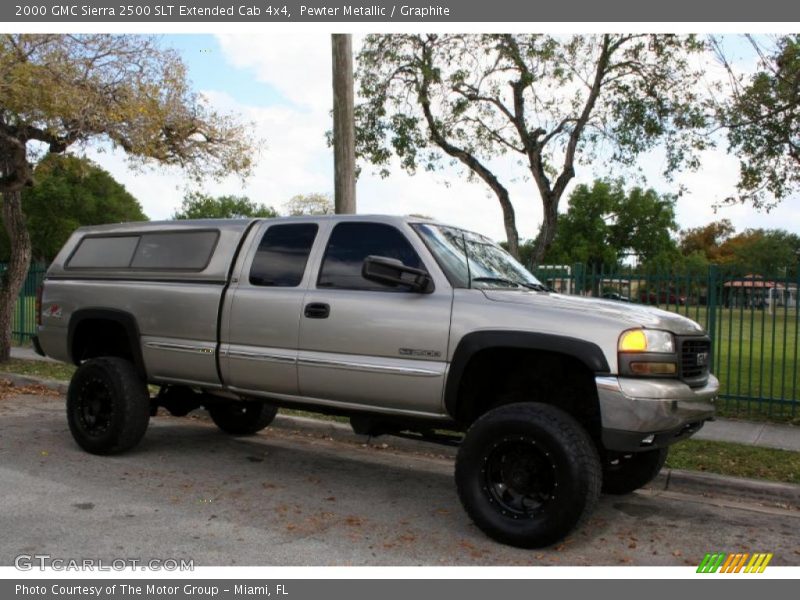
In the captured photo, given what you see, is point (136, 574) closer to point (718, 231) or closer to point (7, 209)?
point (7, 209)

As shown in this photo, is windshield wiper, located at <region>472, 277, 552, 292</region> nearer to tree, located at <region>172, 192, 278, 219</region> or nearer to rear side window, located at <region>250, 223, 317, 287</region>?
rear side window, located at <region>250, 223, 317, 287</region>

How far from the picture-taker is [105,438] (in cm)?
677

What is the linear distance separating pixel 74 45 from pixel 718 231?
3017 inches

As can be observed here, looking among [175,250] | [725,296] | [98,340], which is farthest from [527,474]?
[725,296]

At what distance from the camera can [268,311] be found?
5.86m

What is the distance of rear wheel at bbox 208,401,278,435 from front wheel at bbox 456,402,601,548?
3.57 m

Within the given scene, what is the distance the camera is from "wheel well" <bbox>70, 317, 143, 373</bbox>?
710 cm

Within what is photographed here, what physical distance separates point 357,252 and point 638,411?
2.35 meters

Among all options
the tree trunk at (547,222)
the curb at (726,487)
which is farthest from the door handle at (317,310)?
the tree trunk at (547,222)

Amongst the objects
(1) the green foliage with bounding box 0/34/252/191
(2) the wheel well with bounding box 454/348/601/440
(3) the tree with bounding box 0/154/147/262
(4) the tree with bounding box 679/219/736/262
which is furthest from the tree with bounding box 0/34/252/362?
(4) the tree with bounding box 679/219/736/262

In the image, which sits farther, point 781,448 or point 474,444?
point 781,448

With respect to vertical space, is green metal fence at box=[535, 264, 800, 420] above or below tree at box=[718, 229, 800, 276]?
below

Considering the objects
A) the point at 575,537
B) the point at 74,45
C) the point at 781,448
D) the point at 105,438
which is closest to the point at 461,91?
the point at 74,45

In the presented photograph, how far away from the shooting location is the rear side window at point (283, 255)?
594cm
